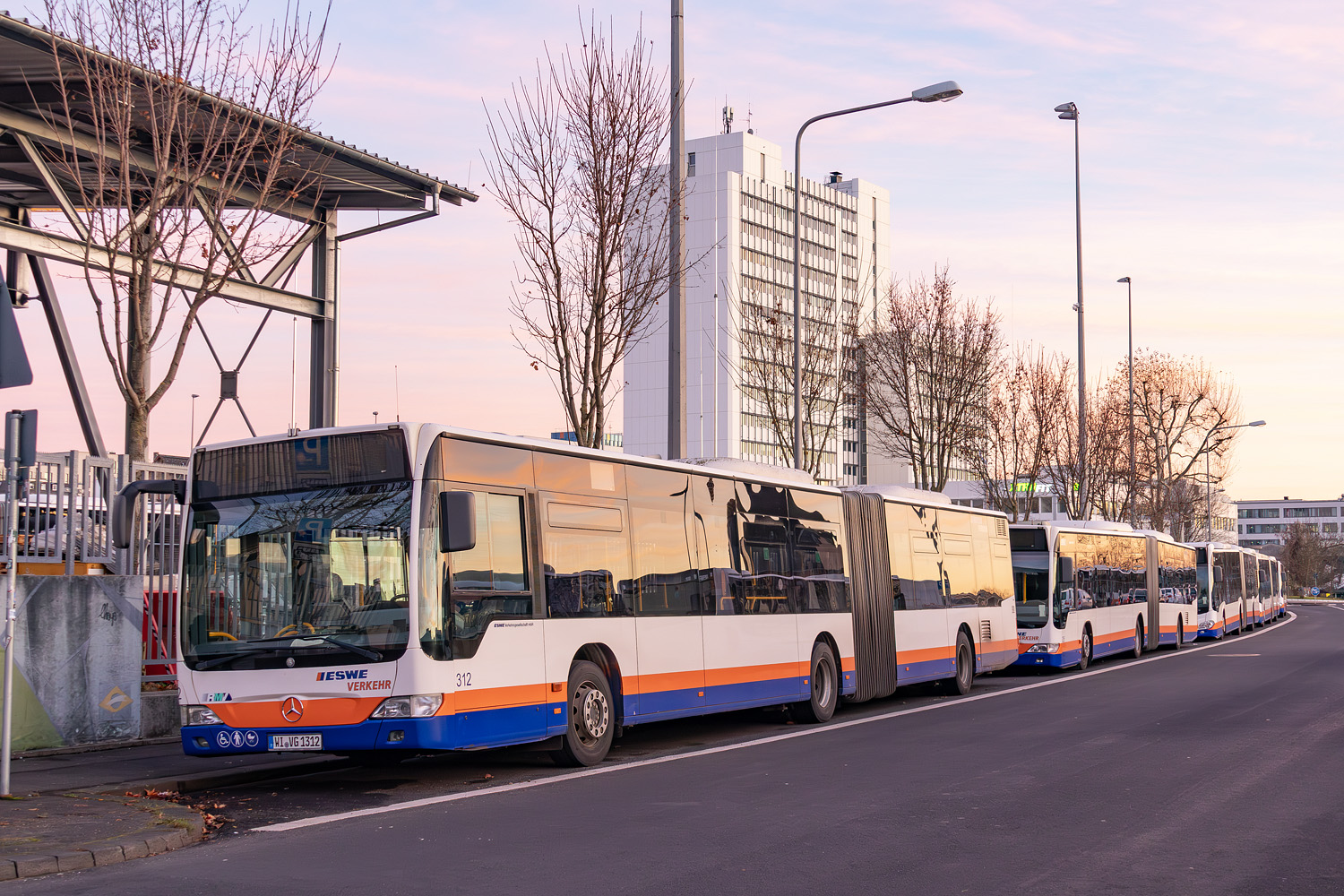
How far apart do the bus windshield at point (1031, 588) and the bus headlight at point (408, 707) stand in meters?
19.1

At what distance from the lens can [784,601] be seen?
56.5 feet

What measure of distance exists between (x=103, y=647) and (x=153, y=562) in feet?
3.74

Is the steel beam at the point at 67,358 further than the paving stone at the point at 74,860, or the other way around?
the steel beam at the point at 67,358

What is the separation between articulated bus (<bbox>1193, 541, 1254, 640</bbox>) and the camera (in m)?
45.6

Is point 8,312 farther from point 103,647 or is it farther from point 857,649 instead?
point 857,649

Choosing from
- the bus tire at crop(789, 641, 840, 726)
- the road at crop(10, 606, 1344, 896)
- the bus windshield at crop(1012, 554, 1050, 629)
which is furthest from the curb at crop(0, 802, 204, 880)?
the bus windshield at crop(1012, 554, 1050, 629)

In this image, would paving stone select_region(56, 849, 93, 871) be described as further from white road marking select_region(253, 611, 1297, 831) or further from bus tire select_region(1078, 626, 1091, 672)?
bus tire select_region(1078, 626, 1091, 672)

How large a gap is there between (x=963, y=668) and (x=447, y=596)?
1328 cm

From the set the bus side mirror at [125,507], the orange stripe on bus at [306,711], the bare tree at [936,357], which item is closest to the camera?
the orange stripe on bus at [306,711]

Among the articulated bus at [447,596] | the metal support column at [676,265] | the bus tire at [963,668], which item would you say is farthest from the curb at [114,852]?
the bus tire at [963,668]

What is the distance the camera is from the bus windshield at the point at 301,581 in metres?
11.3

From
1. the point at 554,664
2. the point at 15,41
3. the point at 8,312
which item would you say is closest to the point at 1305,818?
the point at 554,664

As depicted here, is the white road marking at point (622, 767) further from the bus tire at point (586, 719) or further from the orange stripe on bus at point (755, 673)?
the orange stripe on bus at point (755, 673)

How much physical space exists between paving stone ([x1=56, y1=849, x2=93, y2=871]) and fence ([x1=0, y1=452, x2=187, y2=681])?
5.23 meters
